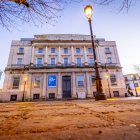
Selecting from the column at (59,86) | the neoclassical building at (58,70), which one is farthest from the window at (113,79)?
the column at (59,86)

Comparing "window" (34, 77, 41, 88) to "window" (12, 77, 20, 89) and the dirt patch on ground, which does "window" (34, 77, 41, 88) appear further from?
the dirt patch on ground

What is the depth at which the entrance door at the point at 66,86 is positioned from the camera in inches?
849

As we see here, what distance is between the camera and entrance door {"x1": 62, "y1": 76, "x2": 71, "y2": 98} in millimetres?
21562

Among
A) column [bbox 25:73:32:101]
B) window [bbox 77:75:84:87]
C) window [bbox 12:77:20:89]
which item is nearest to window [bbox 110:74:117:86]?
window [bbox 77:75:84:87]

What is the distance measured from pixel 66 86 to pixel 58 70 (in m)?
3.40

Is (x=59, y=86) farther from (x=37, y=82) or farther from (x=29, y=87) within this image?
(x=29, y=87)

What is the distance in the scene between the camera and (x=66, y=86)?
22.1 meters

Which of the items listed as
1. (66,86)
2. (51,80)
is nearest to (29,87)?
(51,80)

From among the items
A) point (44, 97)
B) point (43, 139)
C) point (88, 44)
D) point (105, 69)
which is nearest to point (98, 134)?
point (43, 139)

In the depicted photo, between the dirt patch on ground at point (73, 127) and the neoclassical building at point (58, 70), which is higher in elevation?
the neoclassical building at point (58, 70)

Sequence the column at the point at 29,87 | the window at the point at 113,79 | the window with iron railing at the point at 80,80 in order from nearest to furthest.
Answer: the column at the point at 29,87 → the window with iron railing at the point at 80,80 → the window at the point at 113,79

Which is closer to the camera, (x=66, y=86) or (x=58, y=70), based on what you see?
(x=66, y=86)

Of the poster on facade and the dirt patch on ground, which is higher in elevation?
the poster on facade

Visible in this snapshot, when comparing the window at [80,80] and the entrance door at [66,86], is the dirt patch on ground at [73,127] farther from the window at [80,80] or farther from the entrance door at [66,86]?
the window at [80,80]
